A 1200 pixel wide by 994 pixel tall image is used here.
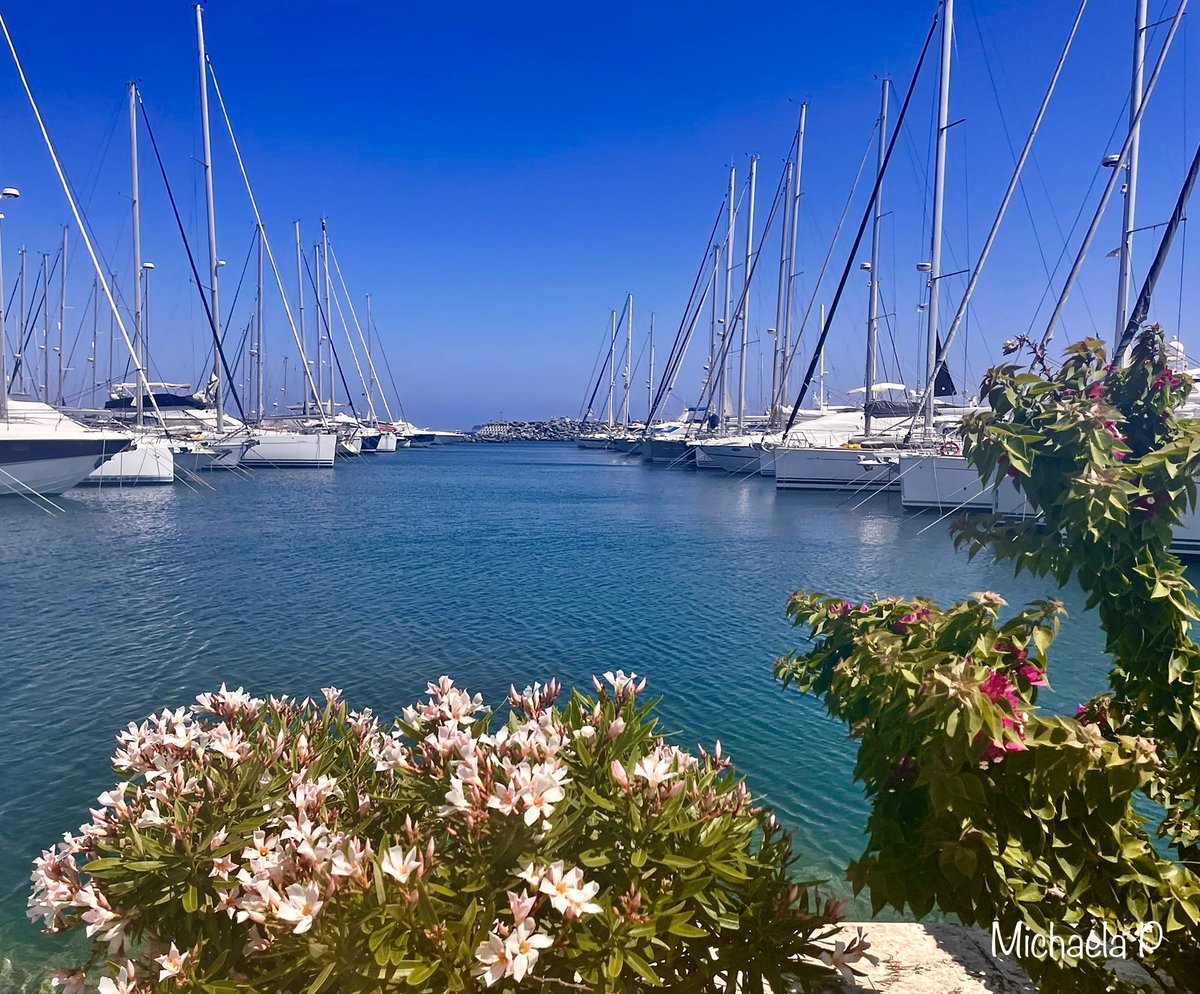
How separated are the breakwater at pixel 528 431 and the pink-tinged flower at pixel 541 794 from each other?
557ft

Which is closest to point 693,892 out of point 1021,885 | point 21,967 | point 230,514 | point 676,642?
point 1021,885

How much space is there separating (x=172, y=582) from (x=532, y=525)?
17.0 m

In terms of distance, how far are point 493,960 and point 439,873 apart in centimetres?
41

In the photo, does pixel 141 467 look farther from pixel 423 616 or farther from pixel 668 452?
pixel 668 452

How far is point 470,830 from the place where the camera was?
8.76ft

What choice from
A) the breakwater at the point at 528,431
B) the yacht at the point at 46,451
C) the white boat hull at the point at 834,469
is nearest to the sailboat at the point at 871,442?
the white boat hull at the point at 834,469

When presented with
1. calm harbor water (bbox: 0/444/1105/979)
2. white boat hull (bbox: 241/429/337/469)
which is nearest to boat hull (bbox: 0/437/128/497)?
calm harbor water (bbox: 0/444/1105/979)

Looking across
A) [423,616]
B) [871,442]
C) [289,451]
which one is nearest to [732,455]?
[871,442]

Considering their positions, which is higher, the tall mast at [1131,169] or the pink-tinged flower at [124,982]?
the tall mast at [1131,169]

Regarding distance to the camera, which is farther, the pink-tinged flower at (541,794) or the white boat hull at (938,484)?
the white boat hull at (938,484)

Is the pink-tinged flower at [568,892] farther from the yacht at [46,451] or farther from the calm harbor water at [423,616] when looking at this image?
the yacht at [46,451]

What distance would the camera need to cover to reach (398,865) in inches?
97.1

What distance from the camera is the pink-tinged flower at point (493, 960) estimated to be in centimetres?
236

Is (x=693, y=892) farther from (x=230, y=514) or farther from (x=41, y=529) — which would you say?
(x=230, y=514)
